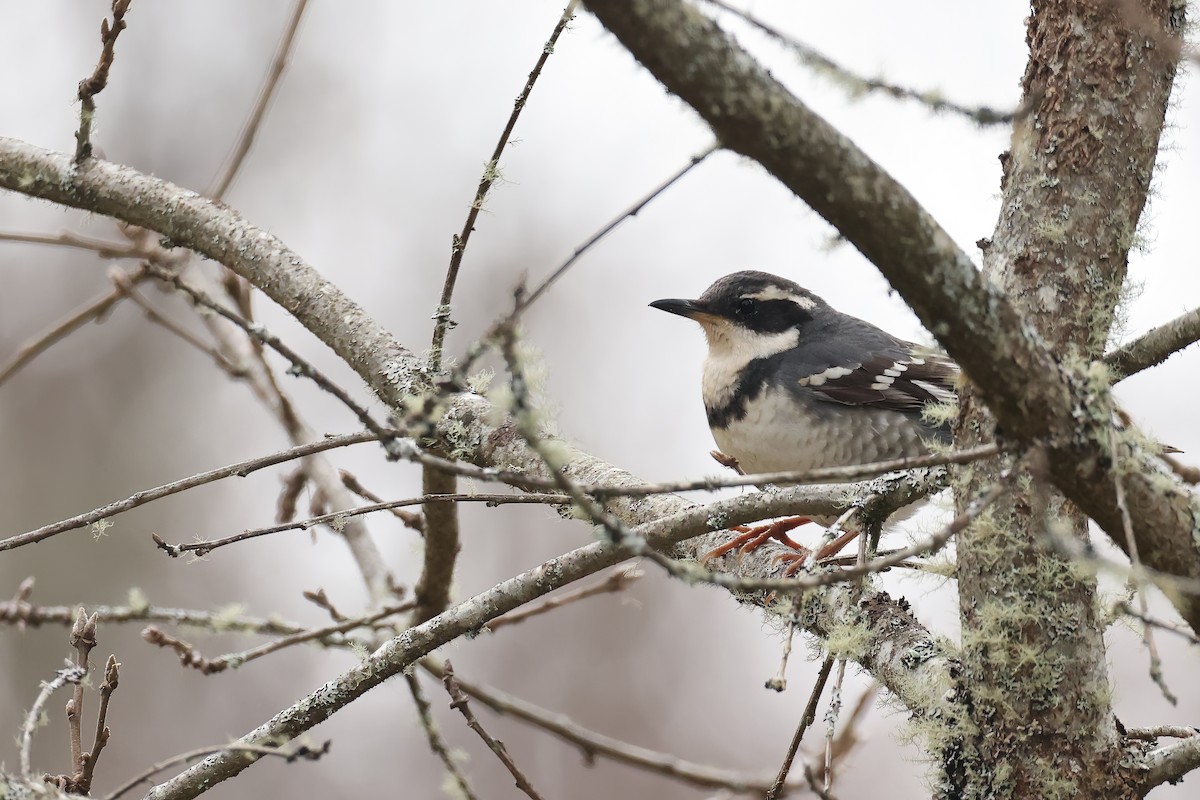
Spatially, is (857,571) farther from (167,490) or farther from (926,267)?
(167,490)

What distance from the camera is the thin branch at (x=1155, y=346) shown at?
1.93 m

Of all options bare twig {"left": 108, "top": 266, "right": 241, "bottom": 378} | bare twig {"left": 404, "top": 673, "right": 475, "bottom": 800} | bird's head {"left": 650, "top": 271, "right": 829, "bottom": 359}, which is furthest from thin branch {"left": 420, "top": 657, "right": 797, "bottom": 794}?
bird's head {"left": 650, "top": 271, "right": 829, "bottom": 359}

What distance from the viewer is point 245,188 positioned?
9.31 m

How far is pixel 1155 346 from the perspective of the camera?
1948mm

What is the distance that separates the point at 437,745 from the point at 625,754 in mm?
Answer: 489

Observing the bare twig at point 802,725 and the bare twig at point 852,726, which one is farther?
the bare twig at point 852,726

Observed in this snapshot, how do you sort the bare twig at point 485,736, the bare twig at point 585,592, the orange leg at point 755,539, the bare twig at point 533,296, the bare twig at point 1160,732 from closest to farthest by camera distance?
the bare twig at point 533,296 < the bare twig at point 1160,732 < the bare twig at point 485,736 < the orange leg at point 755,539 < the bare twig at point 585,592

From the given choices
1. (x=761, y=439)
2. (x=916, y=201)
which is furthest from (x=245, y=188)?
(x=916, y=201)

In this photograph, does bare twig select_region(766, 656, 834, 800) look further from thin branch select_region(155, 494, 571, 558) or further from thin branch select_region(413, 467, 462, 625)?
thin branch select_region(413, 467, 462, 625)

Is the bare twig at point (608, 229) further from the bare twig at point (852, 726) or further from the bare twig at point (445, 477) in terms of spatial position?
the bare twig at point (852, 726)

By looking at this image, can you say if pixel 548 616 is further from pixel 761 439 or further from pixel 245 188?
pixel 761 439

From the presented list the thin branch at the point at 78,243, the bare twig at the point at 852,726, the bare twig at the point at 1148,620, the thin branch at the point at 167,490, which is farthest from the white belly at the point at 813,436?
the bare twig at the point at 1148,620

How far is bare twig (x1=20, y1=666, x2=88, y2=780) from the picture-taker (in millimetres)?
1955

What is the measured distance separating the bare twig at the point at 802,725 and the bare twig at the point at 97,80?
7.06 feet
